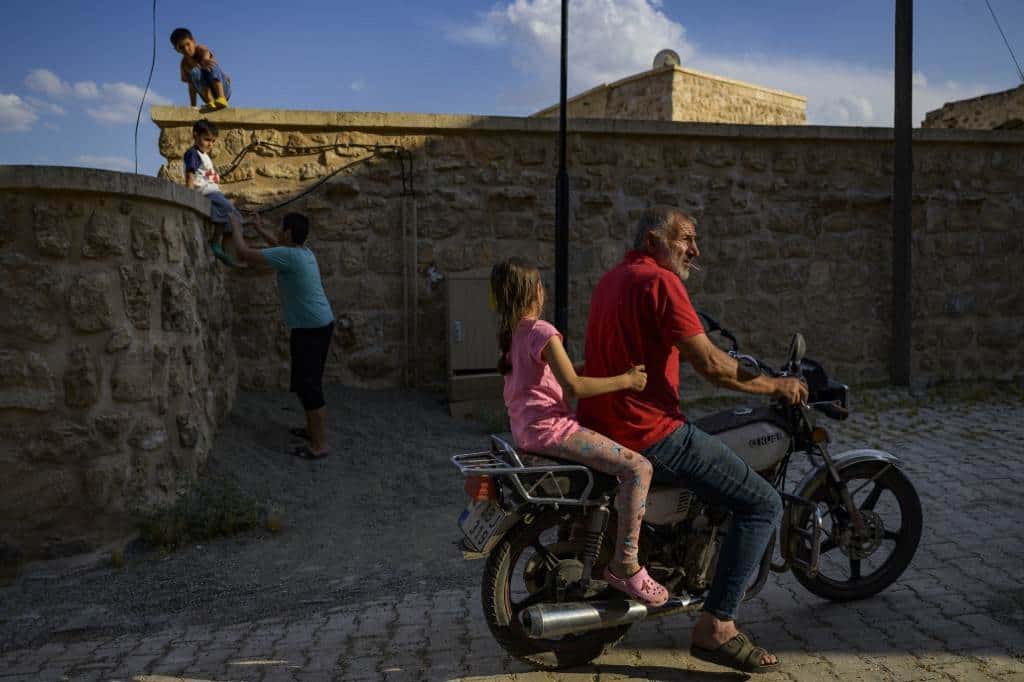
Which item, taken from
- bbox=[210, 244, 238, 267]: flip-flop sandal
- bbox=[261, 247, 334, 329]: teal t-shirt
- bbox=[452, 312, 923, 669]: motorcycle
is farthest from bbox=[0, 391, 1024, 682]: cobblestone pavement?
bbox=[210, 244, 238, 267]: flip-flop sandal

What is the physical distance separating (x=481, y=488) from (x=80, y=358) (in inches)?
124

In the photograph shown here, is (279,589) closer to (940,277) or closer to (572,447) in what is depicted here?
(572,447)

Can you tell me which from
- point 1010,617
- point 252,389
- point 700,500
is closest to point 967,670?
point 1010,617

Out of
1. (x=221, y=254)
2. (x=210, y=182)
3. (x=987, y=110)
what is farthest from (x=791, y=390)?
(x=987, y=110)

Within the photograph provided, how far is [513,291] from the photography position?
323cm

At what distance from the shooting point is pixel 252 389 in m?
8.16

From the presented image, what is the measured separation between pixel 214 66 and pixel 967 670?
756 cm

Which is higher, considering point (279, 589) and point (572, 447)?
point (572, 447)

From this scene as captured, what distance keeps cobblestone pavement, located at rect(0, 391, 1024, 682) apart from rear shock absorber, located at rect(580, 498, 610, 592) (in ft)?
1.30

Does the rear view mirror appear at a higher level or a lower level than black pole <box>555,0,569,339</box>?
lower

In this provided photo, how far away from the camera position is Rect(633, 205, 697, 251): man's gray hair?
3.25 meters

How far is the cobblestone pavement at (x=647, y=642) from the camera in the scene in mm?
3330

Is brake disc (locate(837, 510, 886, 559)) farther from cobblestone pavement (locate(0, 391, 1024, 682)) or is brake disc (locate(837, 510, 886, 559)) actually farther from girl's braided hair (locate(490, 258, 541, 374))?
girl's braided hair (locate(490, 258, 541, 374))

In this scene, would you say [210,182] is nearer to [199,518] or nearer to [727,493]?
[199,518]
